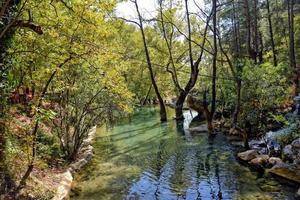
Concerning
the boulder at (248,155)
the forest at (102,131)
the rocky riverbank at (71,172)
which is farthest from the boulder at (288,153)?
the rocky riverbank at (71,172)

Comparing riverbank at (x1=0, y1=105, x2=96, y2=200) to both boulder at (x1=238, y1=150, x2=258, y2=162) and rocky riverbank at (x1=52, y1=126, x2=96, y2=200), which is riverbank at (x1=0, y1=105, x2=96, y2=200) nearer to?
rocky riverbank at (x1=52, y1=126, x2=96, y2=200)

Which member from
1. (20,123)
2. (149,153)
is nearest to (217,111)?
(149,153)

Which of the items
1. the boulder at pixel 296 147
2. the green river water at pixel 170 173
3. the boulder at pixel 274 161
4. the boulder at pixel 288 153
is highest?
the boulder at pixel 296 147

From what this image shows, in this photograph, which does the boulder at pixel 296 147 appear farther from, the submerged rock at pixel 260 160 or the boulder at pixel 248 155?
the boulder at pixel 248 155

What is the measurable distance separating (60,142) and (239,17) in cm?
2174

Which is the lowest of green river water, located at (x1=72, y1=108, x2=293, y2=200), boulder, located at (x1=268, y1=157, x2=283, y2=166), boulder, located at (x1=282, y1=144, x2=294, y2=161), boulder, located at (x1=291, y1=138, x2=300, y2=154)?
green river water, located at (x1=72, y1=108, x2=293, y2=200)

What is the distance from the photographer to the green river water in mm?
8211

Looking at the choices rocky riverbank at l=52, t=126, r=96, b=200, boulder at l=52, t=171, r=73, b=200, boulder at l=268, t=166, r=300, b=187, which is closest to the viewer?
boulder at l=52, t=171, r=73, b=200

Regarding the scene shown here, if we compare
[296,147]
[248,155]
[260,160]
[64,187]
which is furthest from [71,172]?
[296,147]

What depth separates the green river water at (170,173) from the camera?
8211 mm

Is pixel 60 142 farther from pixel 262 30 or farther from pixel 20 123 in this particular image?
pixel 262 30

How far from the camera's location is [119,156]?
12617 millimetres

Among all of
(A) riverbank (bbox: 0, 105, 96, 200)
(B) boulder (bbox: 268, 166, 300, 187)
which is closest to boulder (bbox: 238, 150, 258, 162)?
(B) boulder (bbox: 268, 166, 300, 187)

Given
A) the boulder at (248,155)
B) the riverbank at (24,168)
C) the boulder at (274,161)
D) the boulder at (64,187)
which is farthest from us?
the boulder at (248,155)
